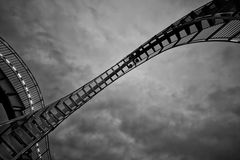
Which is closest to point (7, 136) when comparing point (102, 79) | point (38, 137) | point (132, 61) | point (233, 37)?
point (38, 137)

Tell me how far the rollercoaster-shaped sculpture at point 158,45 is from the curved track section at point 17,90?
48.9 inches

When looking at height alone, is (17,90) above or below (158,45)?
above

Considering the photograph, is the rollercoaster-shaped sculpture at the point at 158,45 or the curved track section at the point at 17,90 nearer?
the rollercoaster-shaped sculpture at the point at 158,45

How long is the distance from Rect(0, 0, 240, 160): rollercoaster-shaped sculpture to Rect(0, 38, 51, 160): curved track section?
1243 millimetres

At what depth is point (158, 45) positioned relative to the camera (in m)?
11.3

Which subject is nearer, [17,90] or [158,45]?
[158,45]

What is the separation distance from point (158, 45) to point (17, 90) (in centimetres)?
1202

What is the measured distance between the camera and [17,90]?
14.0 metres

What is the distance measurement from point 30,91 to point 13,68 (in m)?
2.39

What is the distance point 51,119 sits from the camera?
32.5 feet

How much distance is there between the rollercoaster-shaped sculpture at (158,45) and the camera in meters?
6.39

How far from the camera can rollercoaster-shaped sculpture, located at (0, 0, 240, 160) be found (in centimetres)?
639

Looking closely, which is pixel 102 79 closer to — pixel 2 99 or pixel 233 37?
pixel 2 99

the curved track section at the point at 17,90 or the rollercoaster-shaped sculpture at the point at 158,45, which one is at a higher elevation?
the curved track section at the point at 17,90
